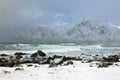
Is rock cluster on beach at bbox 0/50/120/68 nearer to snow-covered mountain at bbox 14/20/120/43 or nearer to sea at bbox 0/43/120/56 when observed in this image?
sea at bbox 0/43/120/56

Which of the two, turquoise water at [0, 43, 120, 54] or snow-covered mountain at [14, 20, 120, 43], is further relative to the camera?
snow-covered mountain at [14, 20, 120, 43]

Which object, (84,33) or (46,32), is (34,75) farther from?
(46,32)

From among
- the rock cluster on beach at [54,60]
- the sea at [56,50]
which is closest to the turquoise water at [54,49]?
the sea at [56,50]

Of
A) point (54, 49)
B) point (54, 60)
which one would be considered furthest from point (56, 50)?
point (54, 60)

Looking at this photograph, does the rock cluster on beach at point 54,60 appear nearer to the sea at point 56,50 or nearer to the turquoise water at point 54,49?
the sea at point 56,50

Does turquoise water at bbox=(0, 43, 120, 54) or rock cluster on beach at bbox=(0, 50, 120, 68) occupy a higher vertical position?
turquoise water at bbox=(0, 43, 120, 54)

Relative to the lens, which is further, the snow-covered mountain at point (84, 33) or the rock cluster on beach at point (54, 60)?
the snow-covered mountain at point (84, 33)

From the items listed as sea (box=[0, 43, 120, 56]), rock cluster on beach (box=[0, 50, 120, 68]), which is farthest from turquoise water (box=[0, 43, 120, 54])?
rock cluster on beach (box=[0, 50, 120, 68])

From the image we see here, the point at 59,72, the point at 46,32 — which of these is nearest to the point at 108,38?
the point at 46,32

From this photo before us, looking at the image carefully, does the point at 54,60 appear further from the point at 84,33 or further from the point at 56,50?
the point at 84,33

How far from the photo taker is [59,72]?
14.4 m

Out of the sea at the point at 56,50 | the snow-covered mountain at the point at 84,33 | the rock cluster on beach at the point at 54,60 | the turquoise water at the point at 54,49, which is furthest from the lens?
the snow-covered mountain at the point at 84,33

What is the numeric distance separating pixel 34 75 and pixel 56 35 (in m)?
137

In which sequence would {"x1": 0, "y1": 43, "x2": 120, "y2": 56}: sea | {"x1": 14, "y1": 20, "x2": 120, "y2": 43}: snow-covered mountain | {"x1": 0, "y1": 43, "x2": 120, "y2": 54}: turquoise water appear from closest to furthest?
{"x1": 0, "y1": 43, "x2": 120, "y2": 56}: sea, {"x1": 0, "y1": 43, "x2": 120, "y2": 54}: turquoise water, {"x1": 14, "y1": 20, "x2": 120, "y2": 43}: snow-covered mountain
